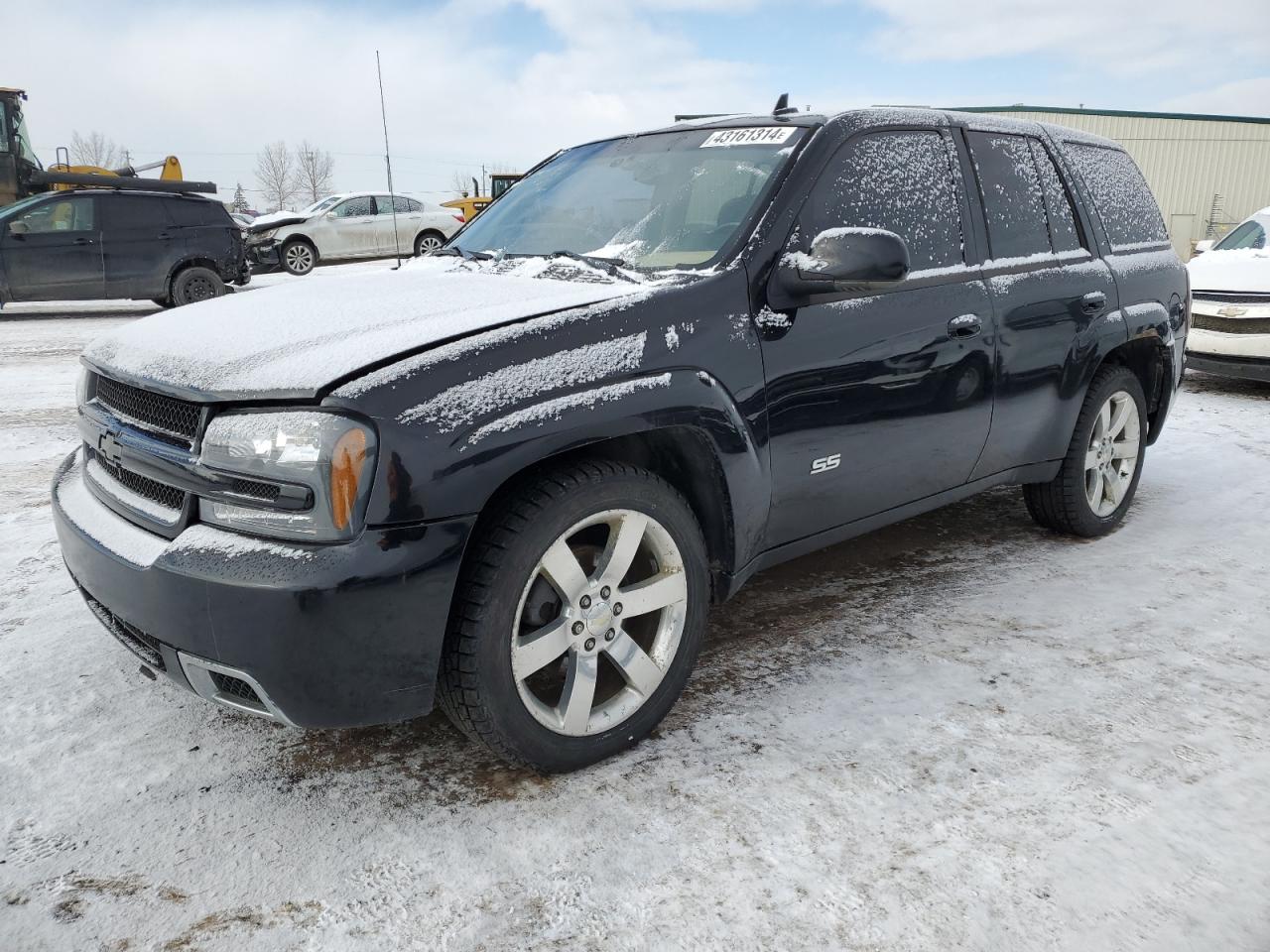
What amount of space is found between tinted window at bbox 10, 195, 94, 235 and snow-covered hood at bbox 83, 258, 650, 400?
11252 millimetres

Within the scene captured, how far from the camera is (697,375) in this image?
248 cm

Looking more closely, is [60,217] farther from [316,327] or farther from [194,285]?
[316,327]

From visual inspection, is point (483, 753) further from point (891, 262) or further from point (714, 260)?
point (891, 262)

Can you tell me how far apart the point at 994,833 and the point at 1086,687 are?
3.00 ft

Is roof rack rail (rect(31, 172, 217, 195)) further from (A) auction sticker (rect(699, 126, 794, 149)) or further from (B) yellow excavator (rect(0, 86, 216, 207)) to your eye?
(A) auction sticker (rect(699, 126, 794, 149))

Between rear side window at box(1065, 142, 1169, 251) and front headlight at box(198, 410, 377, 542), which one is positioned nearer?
front headlight at box(198, 410, 377, 542)

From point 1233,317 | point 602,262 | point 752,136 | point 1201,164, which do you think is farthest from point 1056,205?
point 1201,164

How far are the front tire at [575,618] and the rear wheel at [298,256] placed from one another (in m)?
17.7

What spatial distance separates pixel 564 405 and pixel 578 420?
5cm

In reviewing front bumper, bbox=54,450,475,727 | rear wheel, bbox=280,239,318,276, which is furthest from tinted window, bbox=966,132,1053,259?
rear wheel, bbox=280,239,318,276

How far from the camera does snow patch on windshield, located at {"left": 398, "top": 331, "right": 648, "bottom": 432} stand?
204cm

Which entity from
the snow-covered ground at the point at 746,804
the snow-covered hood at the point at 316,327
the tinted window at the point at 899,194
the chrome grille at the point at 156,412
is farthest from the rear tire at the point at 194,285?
the tinted window at the point at 899,194

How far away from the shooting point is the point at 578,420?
2230mm

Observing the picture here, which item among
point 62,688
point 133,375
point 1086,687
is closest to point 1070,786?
point 1086,687
